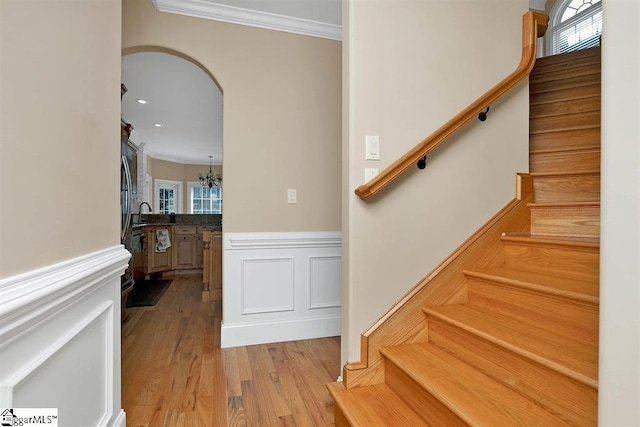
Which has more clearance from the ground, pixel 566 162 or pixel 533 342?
pixel 566 162

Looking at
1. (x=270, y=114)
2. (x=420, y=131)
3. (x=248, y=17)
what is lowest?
(x=420, y=131)

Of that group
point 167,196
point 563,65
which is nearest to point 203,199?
point 167,196

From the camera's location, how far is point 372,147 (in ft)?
5.60

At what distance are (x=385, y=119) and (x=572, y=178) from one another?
4.02 feet

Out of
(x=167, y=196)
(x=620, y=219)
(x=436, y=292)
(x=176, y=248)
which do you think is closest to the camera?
(x=620, y=219)

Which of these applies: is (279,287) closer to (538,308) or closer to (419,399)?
(419,399)

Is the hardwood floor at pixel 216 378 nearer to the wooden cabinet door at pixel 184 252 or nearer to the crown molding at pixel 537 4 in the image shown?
the wooden cabinet door at pixel 184 252

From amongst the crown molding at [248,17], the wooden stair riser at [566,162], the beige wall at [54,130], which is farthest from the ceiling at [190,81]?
the wooden stair riser at [566,162]

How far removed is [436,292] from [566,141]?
145 centimetres

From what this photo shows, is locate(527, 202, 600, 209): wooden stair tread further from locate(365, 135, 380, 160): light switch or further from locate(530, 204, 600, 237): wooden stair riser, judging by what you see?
locate(365, 135, 380, 160): light switch

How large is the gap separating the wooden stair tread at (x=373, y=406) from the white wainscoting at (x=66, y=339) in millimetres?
962

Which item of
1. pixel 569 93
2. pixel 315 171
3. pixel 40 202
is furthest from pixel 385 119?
pixel 569 93

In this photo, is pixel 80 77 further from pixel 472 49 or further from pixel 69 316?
pixel 472 49

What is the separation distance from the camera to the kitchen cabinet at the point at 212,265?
3760 millimetres
